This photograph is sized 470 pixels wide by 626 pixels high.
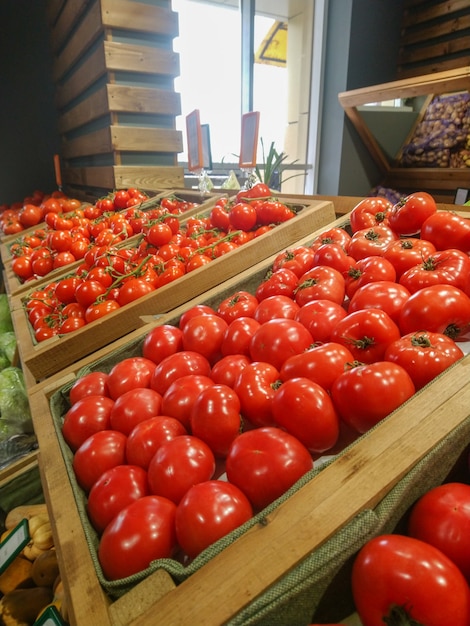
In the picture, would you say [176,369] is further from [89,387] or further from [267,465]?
[267,465]

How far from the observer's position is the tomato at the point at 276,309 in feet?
3.92

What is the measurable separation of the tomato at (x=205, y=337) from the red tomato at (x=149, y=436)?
1.00ft

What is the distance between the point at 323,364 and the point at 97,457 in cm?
56

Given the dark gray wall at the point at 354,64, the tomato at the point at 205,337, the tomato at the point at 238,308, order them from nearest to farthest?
1. the tomato at the point at 205,337
2. the tomato at the point at 238,308
3. the dark gray wall at the point at 354,64

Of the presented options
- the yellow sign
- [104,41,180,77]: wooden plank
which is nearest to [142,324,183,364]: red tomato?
[104,41,180,77]: wooden plank

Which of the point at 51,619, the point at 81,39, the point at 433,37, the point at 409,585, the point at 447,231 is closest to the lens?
the point at 409,585

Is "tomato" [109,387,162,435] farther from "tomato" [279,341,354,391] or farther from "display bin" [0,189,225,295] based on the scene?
"display bin" [0,189,225,295]

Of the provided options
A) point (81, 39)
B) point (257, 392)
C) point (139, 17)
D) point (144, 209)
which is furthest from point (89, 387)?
point (81, 39)

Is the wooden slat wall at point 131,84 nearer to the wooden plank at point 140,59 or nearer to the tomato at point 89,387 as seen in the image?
the wooden plank at point 140,59

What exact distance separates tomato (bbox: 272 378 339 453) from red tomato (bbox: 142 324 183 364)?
551mm

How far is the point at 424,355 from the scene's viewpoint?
2.68ft

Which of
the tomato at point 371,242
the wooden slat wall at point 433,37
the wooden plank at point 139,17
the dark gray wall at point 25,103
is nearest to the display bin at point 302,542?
the tomato at point 371,242

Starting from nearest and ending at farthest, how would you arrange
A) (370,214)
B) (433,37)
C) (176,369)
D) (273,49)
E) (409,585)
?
(409,585) < (176,369) < (370,214) < (433,37) < (273,49)

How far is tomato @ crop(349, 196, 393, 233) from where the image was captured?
160 centimetres
